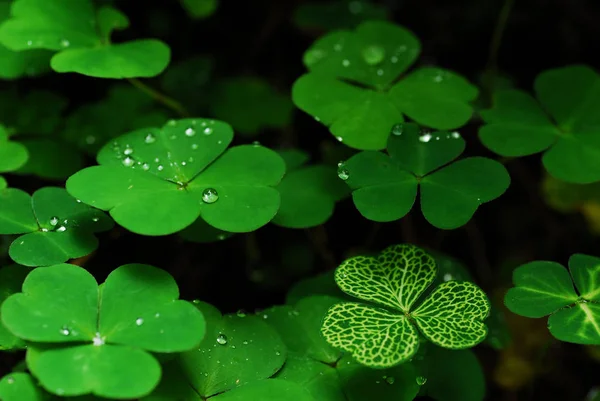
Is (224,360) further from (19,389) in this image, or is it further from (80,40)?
(80,40)

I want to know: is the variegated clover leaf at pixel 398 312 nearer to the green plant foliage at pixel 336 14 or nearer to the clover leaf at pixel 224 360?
the clover leaf at pixel 224 360

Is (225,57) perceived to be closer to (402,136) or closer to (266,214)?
(402,136)

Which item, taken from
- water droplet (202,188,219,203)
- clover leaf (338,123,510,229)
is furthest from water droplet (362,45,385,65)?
water droplet (202,188,219,203)

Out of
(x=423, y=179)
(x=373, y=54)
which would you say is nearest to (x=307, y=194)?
(x=423, y=179)

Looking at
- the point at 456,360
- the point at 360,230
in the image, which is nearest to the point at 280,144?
the point at 360,230

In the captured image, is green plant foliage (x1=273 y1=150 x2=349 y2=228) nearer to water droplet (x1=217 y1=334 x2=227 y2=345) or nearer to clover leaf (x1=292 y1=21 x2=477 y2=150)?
clover leaf (x1=292 y1=21 x2=477 y2=150)

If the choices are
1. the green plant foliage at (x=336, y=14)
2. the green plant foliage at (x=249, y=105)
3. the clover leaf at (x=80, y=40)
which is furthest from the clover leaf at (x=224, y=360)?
the green plant foliage at (x=336, y=14)
